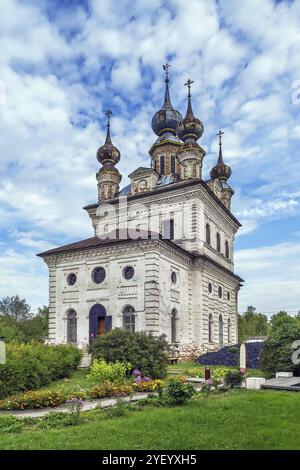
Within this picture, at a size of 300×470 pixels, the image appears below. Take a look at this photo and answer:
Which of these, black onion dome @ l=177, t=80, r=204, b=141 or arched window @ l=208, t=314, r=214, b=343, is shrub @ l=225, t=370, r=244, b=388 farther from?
black onion dome @ l=177, t=80, r=204, b=141

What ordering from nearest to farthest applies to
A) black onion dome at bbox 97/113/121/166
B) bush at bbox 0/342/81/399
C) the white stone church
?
bush at bbox 0/342/81/399 < the white stone church < black onion dome at bbox 97/113/121/166

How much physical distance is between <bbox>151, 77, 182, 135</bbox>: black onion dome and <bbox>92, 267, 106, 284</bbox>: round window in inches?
666

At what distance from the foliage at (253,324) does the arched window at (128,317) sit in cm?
5793

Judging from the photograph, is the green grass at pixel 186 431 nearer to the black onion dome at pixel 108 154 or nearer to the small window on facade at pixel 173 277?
the small window on facade at pixel 173 277

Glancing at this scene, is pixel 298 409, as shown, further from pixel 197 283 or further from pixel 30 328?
pixel 30 328

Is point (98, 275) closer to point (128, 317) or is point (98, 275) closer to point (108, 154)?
point (128, 317)

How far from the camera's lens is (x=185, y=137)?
35.9 meters

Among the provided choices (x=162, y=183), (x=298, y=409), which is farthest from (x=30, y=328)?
(x=298, y=409)

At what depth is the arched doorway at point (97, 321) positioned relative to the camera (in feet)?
92.5

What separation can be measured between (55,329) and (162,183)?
13.9 m

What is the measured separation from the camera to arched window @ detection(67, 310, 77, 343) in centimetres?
2936

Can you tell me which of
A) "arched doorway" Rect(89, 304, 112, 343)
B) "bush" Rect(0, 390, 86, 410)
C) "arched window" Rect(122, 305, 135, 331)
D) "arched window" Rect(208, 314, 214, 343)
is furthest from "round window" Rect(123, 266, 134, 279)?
"bush" Rect(0, 390, 86, 410)

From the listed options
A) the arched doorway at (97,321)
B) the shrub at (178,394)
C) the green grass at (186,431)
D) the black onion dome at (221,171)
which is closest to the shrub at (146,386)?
the shrub at (178,394)
